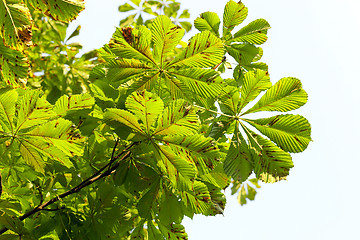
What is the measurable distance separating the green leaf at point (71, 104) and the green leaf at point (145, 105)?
24 centimetres

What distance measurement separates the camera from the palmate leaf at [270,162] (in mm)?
1379

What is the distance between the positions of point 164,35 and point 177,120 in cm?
40

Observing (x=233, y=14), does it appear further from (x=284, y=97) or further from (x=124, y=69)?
(x=124, y=69)

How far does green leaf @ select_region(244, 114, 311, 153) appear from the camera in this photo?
1.39 metres

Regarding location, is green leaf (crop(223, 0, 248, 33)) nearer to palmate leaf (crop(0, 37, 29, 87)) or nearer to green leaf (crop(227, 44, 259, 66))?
green leaf (crop(227, 44, 259, 66))

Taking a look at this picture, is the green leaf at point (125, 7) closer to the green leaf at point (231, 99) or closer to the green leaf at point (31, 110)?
the green leaf at point (231, 99)

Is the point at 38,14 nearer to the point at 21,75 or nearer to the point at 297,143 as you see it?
the point at 21,75

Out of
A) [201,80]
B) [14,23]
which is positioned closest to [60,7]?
[14,23]

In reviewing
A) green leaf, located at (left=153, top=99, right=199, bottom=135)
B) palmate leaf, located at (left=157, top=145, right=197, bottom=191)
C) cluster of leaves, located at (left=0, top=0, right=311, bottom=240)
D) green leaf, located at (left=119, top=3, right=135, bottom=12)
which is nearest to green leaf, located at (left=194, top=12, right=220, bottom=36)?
cluster of leaves, located at (left=0, top=0, right=311, bottom=240)

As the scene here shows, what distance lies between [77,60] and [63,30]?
334 mm

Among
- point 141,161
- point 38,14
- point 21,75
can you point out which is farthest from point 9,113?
point 38,14

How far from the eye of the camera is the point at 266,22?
5.78ft

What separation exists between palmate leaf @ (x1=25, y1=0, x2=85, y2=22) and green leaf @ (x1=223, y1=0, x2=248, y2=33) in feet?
2.93

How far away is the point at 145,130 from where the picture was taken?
4.16ft
